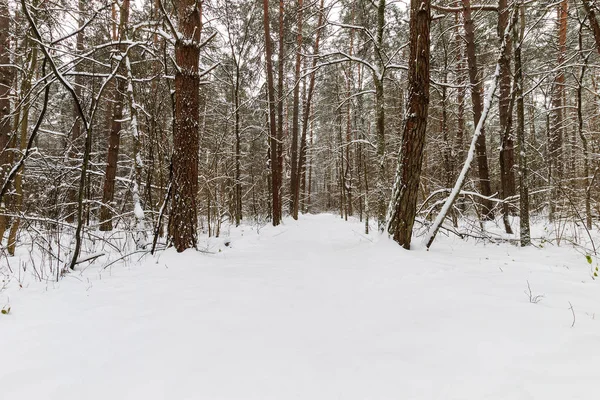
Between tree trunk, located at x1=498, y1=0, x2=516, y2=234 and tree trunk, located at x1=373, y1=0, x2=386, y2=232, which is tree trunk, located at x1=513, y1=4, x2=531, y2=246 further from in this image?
tree trunk, located at x1=373, y1=0, x2=386, y2=232

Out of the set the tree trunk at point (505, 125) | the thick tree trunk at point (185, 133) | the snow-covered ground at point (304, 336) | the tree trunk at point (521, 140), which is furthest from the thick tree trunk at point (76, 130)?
the tree trunk at point (505, 125)

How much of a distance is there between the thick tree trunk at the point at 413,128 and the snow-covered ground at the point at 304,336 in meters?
1.46

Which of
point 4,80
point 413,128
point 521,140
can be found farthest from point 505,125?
point 4,80

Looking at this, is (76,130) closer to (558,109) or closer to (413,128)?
(413,128)

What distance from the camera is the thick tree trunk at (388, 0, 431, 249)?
4340mm

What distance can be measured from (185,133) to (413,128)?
372 cm

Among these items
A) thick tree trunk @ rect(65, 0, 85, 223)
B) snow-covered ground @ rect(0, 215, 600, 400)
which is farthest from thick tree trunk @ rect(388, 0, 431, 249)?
thick tree trunk @ rect(65, 0, 85, 223)

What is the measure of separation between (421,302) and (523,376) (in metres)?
1.02

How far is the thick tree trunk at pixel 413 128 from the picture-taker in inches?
171

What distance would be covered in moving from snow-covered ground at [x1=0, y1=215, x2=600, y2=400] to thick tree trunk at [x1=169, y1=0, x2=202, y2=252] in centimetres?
130

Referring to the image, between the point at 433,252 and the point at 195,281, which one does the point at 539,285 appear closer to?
the point at 433,252

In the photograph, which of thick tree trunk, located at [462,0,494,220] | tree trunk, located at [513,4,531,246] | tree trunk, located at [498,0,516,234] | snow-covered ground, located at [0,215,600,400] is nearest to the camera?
snow-covered ground, located at [0,215,600,400]

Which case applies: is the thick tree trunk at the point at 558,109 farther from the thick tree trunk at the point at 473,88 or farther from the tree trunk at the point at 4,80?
the tree trunk at the point at 4,80

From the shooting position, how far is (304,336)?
5.65ft
